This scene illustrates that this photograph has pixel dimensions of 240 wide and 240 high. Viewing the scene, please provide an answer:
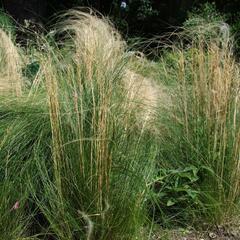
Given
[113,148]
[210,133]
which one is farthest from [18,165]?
[210,133]

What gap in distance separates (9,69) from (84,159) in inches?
80.2

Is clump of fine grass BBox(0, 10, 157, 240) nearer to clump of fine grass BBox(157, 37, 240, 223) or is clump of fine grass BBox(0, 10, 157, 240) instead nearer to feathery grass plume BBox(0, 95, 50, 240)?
feathery grass plume BBox(0, 95, 50, 240)

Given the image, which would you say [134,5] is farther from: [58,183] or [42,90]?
[58,183]

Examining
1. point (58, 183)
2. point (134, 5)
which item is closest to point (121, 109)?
point (58, 183)

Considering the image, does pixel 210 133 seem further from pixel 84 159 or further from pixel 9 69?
pixel 9 69

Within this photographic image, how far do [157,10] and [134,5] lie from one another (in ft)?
1.98

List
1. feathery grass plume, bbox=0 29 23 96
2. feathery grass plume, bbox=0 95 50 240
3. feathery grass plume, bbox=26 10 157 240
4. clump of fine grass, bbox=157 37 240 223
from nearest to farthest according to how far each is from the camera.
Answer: feathery grass plume, bbox=26 10 157 240 → feathery grass plume, bbox=0 95 50 240 → clump of fine grass, bbox=157 37 240 223 → feathery grass plume, bbox=0 29 23 96

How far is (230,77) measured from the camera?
12.5ft

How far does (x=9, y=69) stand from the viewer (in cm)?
488

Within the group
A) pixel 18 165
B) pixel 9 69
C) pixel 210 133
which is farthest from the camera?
pixel 9 69

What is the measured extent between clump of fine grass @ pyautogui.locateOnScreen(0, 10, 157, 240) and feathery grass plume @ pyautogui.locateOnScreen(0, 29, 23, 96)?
2.49 ft

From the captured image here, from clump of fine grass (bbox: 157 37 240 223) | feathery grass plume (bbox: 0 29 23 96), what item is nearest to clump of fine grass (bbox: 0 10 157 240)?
clump of fine grass (bbox: 157 37 240 223)

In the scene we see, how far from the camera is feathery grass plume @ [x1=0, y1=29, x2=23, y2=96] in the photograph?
14.0ft

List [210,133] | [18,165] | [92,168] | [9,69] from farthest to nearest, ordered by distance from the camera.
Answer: [9,69]
[210,133]
[18,165]
[92,168]
